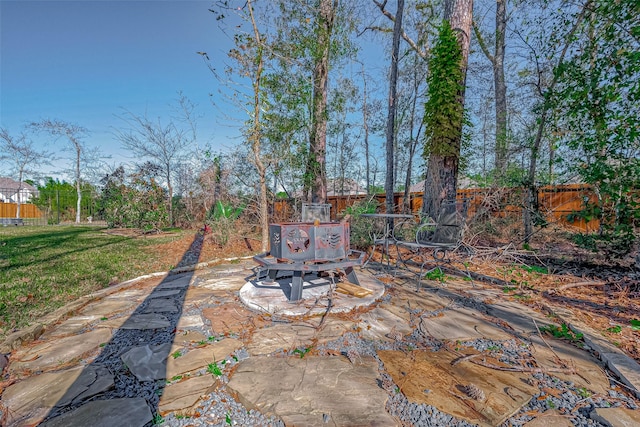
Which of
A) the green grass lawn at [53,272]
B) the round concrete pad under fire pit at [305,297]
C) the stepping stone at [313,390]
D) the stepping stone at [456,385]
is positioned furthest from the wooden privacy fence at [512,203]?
the green grass lawn at [53,272]

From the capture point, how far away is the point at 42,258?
4.98 metres

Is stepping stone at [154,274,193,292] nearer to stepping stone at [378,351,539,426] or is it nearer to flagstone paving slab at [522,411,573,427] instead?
stepping stone at [378,351,539,426]

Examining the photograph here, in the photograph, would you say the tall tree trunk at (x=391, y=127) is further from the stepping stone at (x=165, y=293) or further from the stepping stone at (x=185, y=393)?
the stepping stone at (x=185, y=393)

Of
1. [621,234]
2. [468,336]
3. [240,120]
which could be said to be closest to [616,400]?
[468,336]

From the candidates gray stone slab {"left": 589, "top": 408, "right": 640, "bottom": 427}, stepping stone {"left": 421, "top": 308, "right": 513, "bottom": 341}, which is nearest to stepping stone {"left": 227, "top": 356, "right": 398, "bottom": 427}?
stepping stone {"left": 421, "top": 308, "right": 513, "bottom": 341}

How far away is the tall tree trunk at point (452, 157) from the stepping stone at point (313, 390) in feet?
14.7

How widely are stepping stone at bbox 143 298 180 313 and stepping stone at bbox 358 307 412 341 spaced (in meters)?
1.74

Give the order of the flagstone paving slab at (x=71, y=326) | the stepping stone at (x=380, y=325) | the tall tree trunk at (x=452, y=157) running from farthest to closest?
the tall tree trunk at (x=452, y=157)
the flagstone paving slab at (x=71, y=326)
the stepping stone at (x=380, y=325)

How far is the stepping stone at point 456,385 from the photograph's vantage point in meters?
1.28

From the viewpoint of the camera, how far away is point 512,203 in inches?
203

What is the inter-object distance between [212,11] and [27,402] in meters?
5.83

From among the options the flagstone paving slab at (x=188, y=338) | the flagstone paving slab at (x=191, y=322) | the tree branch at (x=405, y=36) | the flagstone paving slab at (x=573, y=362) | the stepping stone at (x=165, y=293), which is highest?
the tree branch at (x=405, y=36)

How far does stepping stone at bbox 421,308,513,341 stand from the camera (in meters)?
2.05

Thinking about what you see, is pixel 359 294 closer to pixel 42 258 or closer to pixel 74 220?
pixel 42 258
